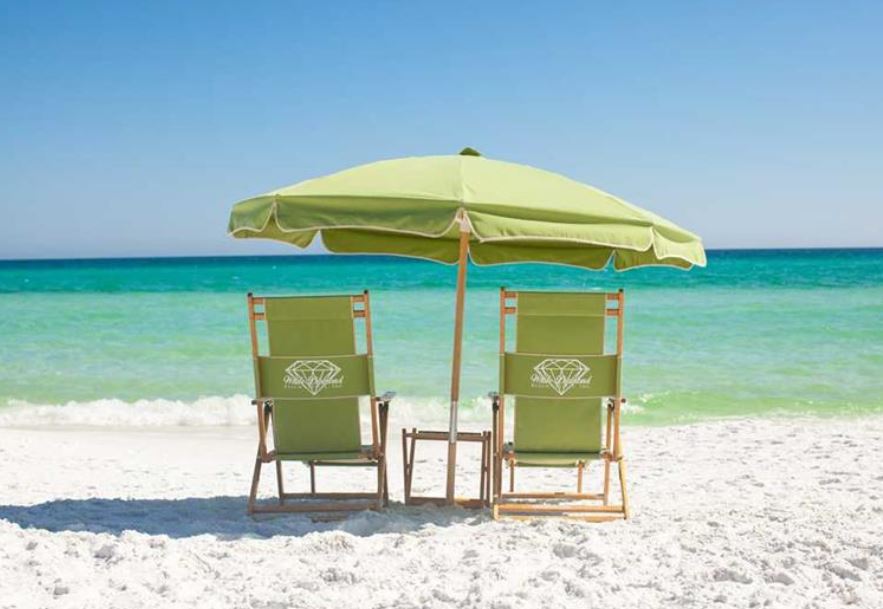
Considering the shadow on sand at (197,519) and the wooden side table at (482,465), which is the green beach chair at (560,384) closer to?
the wooden side table at (482,465)

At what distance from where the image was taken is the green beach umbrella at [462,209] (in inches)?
146

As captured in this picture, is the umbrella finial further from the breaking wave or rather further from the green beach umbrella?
the breaking wave

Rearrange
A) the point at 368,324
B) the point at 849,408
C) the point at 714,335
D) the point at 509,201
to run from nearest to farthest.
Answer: the point at 509,201 < the point at 368,324 < the point at 849,408 < the point at 714,335

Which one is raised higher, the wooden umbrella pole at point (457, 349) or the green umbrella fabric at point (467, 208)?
the green umbrella fabric at point (467, 208)

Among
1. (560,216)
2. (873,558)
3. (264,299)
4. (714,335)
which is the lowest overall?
(714,335)

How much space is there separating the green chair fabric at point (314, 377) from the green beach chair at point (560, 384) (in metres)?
0.67

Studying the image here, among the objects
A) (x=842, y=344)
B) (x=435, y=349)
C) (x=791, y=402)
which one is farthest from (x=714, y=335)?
(x=791, y=402)

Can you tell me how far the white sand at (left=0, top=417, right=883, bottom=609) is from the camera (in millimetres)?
3254

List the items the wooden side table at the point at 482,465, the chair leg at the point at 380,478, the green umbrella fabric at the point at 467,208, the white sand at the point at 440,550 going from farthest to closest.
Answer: the wooden side table at the point at 482,465 < the chair leg at the point at 380,478 < the green umbrella fabric at the point at 467,208 < the white sand at the point at 440,550

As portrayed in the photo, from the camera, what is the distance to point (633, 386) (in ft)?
34.5

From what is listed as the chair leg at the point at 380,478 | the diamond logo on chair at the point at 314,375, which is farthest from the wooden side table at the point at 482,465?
the diamond logo on chair at the point at 314,375

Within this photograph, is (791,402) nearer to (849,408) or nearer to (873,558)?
(849,408)

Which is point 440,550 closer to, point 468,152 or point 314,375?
point 314,375

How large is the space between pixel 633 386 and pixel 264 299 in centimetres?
694
